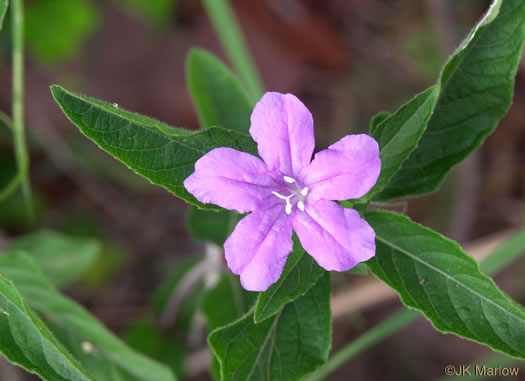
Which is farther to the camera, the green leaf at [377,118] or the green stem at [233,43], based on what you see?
the green stem at [233,43]

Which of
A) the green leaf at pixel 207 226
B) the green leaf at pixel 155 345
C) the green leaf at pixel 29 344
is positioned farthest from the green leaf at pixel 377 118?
the green leaf at pixel 155 345

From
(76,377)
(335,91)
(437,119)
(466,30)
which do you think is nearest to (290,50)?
(335,91)

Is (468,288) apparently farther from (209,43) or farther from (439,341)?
(209,43)

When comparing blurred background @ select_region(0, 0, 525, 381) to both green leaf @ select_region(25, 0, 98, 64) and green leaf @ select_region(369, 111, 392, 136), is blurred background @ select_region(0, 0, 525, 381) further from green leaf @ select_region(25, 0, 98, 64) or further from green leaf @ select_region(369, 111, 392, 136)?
green leaf @ select_region(369, 111, 392, 136)

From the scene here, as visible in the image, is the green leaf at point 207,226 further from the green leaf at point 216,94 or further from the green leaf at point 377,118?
the green leaf at point 377,118

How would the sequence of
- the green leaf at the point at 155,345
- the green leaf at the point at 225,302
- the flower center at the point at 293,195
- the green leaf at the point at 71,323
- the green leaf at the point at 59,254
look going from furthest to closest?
the green leaf at the point at 155,345 → the green leaf at the point at 59,254 → the green leaf at the point at 225,302 → the green leaf at the point at 71,323 → the flower center at the point at 293,195

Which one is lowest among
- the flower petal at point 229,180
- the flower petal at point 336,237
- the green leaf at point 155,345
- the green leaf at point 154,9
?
the green leaf at point 155,345

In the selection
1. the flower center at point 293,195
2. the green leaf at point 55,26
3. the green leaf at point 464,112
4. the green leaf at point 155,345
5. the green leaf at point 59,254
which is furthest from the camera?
the green leaf at point 55,26

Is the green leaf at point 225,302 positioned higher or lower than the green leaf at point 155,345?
higher
